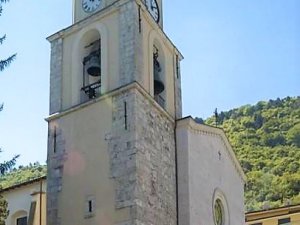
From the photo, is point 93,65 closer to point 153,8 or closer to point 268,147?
point 153,8

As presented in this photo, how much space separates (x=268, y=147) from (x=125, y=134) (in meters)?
51.1

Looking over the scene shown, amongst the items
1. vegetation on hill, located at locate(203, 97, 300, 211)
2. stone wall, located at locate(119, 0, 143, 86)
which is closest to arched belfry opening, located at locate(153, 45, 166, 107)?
stone wall, located at locate(119, 0, 143, 86)

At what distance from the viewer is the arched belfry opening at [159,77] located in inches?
888

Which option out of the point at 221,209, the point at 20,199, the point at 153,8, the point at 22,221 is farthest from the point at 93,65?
the point at 221,209

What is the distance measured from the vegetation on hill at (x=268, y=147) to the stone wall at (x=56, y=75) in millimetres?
29237

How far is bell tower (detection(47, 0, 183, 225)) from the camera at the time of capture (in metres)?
19.8

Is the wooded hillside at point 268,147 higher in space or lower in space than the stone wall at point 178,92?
higher

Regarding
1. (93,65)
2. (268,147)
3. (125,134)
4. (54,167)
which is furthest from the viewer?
(268,147)

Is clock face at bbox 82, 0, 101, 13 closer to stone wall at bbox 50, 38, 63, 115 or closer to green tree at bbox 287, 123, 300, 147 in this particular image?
stone wall at bbox 50, 38, 63, 115

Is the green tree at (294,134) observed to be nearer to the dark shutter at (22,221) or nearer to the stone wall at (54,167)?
the dark shutter at (22,221)

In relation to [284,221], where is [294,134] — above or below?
above

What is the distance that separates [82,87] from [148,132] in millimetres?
2947

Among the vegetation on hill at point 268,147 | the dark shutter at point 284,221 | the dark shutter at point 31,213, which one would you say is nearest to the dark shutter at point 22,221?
the dark shutter at point 31,213

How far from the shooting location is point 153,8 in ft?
77.5
